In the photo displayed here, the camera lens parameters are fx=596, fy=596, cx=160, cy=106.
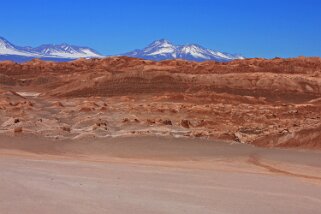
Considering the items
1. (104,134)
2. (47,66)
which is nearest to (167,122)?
(104,134)

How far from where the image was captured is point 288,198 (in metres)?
10.3

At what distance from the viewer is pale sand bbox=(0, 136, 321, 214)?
29.2 ft

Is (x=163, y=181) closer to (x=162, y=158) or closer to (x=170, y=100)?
(x=162, y=158)

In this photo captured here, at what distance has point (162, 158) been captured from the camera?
62.8 feet

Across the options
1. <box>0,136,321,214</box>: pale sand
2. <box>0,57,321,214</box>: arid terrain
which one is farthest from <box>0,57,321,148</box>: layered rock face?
<box>0,136,321,214</box>: pale sand

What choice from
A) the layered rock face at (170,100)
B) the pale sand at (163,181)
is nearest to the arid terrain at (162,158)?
the pale sand at (163,181)

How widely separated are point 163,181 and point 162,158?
7025mm

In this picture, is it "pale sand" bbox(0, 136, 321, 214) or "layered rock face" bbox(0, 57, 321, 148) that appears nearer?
"pale sand" bbox(0, 136, 321, 214)

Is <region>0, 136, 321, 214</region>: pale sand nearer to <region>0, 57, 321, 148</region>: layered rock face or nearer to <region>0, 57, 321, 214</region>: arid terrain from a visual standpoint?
<region>0, 57, 321, 214</region>: arid terrain

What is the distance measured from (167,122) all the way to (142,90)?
26956 mm

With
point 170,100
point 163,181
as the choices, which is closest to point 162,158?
point 163,181

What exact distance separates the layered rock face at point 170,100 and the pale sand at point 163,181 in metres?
2.84

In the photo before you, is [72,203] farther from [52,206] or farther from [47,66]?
[47,66]

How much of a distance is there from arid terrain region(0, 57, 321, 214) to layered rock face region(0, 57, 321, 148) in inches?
5.2
